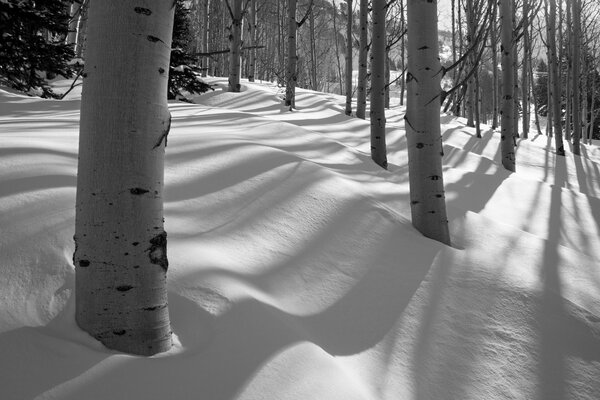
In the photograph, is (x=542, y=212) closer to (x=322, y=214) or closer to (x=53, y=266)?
(x=322, y=214)

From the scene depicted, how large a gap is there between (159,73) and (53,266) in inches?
32.5

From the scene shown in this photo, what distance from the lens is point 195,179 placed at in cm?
246

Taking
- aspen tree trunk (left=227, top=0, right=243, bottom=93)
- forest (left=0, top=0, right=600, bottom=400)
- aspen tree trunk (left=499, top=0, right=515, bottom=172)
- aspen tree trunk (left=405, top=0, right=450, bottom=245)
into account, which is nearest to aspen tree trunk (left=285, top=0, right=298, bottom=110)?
aspen tree trunk (left=227, top=0, right=243, bottom=93)

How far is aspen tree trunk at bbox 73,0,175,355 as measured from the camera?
1.16 metres

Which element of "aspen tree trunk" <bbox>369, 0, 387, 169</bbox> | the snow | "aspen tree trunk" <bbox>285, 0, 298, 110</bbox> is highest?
"aspen tree trunk" <bbox>285, 0, 298, 110</bbox>

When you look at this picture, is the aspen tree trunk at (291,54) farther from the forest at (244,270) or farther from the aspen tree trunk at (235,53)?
the forest at (244,270)

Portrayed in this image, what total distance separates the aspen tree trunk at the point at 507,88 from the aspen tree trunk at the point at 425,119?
5057 mm

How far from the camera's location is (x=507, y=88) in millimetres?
7008

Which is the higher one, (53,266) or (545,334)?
(53,266)

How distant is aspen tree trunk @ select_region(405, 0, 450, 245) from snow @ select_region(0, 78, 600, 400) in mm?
171

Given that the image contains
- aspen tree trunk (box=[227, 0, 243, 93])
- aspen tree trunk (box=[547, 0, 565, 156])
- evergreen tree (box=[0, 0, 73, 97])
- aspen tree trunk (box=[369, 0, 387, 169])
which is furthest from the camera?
aspen tree trunk (box=[547, 0, 565, 156])

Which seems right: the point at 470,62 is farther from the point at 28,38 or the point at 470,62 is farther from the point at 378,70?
the point at 28,38

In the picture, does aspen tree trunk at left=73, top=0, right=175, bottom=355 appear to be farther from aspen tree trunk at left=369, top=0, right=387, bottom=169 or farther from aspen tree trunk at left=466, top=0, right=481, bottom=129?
aspen tree trunk at left=466, top=0, right=481, bottom=129

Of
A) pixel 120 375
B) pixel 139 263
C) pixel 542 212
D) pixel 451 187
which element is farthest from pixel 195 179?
pixel 542 212
